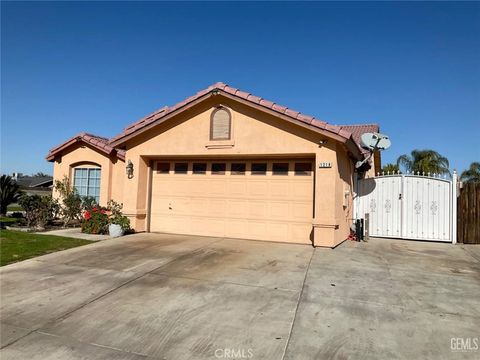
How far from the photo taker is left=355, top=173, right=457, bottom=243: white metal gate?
10.5 meters

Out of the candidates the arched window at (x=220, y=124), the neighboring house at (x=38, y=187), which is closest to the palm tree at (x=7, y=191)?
the neighboring house at (x=38, y=187)

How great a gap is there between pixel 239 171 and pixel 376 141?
5189 millimetres

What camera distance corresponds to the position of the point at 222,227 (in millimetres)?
10195

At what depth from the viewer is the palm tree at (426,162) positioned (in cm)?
2531

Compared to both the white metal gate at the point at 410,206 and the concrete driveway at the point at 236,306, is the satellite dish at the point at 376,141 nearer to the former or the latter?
the white metal gate at the point at 410,206

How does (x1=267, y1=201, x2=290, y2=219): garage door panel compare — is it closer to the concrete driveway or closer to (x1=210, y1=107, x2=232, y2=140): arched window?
Result: the concrete driveway

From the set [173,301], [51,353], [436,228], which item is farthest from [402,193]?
[51,353]

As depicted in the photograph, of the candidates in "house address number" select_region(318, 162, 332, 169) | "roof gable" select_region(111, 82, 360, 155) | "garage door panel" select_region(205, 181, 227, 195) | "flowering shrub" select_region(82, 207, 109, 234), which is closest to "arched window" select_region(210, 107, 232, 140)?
"roof gable" select_region(111, 82, 360, 155)

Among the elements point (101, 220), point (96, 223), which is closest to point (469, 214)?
point (101, 220)

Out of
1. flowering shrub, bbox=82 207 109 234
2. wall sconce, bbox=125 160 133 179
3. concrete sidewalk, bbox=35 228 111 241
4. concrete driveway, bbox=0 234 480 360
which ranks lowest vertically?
concrete driveway, bbox=0 234 480 360

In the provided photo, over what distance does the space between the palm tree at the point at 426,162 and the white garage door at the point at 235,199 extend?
19524 mm

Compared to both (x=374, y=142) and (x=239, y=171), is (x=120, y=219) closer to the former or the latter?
(x=239, y=171)

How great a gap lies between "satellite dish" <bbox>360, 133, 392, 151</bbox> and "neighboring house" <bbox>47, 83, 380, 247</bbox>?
669 millimetres

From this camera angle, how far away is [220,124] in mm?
9977
